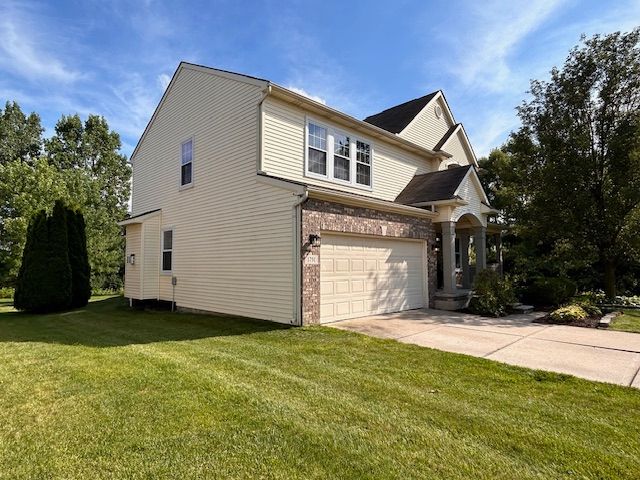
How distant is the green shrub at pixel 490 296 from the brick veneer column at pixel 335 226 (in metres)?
1.50

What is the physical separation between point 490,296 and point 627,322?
322 cm

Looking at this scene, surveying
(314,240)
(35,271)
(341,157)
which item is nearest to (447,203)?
(341,157)

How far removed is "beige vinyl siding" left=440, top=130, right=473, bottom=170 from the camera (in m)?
16.4

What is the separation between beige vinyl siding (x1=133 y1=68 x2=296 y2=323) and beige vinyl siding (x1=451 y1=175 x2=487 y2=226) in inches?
252

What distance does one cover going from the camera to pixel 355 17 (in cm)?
1030

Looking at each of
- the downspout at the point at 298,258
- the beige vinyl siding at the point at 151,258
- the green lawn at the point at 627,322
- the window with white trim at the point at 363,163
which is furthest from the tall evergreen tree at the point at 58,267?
the green lawn at the point at 627,322

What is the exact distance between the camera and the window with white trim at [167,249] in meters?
13.2

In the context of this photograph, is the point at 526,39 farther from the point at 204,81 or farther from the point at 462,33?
the point at 204,81

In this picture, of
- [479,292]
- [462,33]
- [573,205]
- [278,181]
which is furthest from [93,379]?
[573,205]

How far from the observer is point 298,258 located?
27.9 feet

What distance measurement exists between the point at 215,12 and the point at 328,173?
518cm

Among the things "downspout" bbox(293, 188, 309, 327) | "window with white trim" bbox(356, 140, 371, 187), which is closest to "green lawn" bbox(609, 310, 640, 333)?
"downspout" bbox(293, 188, 309, 327)

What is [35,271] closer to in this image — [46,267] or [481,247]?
[46,267]

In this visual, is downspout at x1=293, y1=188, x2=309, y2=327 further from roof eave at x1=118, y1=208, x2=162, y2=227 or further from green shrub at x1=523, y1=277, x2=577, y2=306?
green shrub at x1=523, y1=277, x2=577, y2=306
